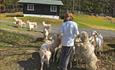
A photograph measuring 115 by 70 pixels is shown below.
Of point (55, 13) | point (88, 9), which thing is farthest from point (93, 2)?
point (55, 13)

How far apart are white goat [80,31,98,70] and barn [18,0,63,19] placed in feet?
191

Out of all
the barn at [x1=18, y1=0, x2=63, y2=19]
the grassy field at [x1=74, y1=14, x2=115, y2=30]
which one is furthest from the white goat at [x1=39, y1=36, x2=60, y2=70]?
the barn at [x1=18, y1=0, x2=63, y2=19]

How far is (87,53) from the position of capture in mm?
12094

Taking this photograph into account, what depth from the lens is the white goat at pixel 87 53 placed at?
1195cm

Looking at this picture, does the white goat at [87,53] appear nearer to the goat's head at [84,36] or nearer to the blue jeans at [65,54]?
the goat's head at [84,36]

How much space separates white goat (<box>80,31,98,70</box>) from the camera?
39.2 feet

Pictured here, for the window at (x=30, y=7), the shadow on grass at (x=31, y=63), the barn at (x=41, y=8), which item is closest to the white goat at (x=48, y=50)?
the shadow on grass at (x=31, y=63)

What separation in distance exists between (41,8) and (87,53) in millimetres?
60037

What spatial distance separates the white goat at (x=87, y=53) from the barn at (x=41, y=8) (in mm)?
58153

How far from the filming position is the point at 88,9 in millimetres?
88000

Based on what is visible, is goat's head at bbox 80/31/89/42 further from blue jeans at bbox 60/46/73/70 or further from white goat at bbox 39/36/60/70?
white goat at bbox 39/36/60/70

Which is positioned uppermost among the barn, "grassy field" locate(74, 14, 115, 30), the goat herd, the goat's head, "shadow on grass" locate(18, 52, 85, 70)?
the goat's head

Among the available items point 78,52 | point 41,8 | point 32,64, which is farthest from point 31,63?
point 41,8

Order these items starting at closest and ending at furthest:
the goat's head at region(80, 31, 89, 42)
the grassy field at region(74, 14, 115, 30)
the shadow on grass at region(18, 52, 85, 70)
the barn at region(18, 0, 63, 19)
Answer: the goat's head at region(80, 31, 89, 42) → the shadow on grass at region(18, 52, 85, 70) → the grassy field at region(74, 14, 115, 30) → the barn at region(18, 0, 63, 19)
